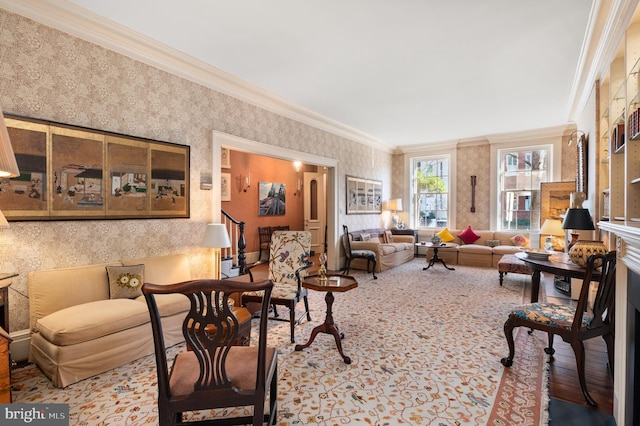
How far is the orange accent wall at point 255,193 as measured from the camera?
24.1 feet

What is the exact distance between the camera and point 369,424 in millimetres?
1965

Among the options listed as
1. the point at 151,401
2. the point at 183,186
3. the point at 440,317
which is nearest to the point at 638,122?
the point at 440,317

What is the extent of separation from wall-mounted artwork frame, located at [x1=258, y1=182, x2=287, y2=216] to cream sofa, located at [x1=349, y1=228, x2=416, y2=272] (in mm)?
2387

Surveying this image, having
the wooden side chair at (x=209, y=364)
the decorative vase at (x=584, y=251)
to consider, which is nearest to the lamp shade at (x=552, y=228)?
the decorative vase at (x=584, y=251)

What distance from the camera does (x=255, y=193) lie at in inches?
309

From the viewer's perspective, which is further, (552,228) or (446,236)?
(446,236)

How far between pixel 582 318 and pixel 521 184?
20.4 ft


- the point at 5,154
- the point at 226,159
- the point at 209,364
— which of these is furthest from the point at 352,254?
the point at 5,154

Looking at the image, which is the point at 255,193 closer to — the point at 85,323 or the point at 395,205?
the point at 395,205

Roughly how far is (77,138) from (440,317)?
4.42 metres

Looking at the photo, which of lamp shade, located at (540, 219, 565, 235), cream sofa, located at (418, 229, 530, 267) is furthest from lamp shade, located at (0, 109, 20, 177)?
cream sofa, located at (418, 229, 530, 267)

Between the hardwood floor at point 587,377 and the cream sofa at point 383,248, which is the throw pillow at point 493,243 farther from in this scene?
the hardwood floor at point 587,377

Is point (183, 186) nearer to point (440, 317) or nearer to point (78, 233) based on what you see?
point (78, 233)

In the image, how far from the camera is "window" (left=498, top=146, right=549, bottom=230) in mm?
7418
